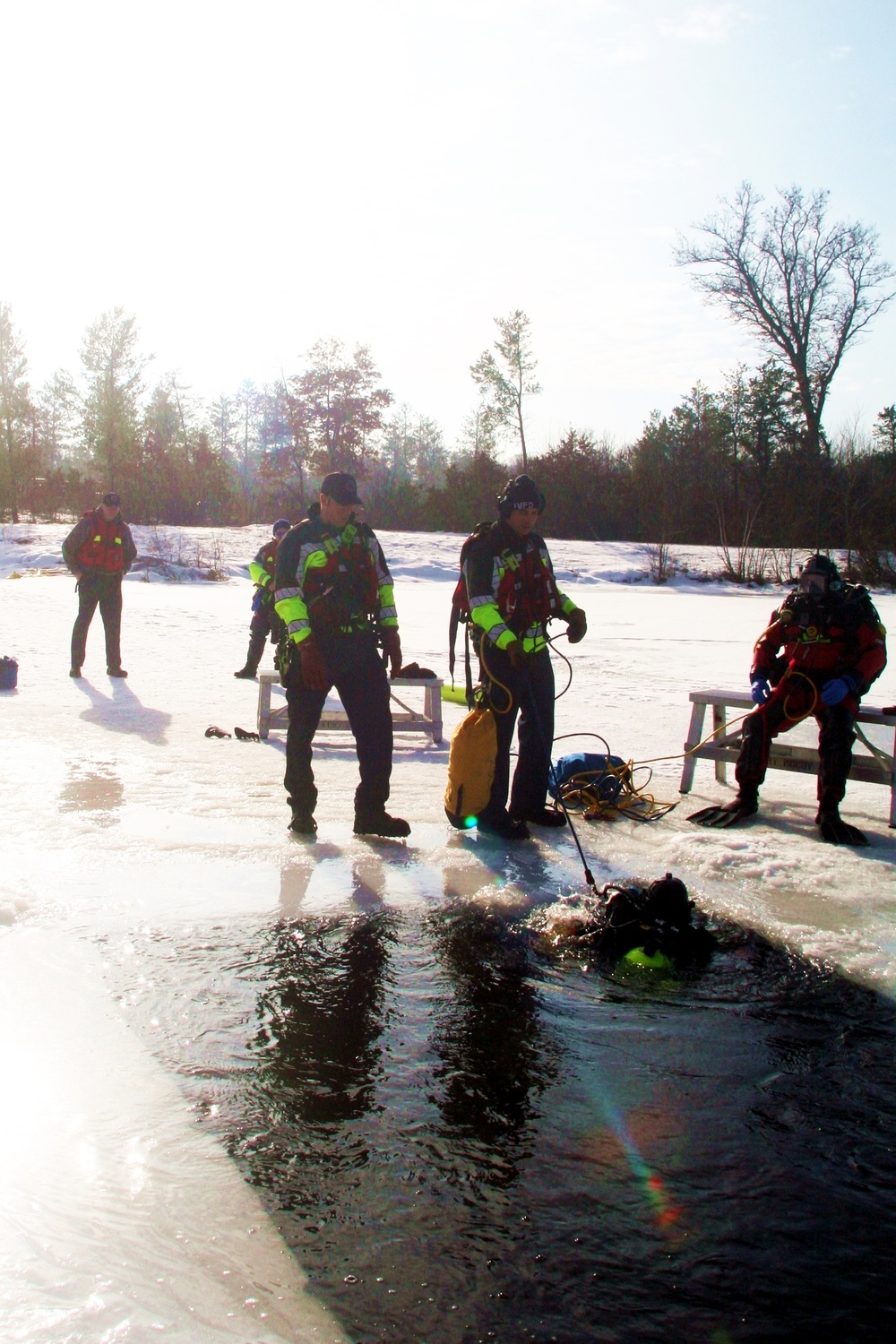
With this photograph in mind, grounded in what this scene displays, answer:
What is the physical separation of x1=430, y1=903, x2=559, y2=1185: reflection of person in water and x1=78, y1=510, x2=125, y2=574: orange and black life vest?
7.17 meters

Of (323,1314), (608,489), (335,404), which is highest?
(335,404)

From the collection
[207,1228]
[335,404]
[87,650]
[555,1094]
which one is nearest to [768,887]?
[555,1094]

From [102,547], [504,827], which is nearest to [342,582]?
[504,827]

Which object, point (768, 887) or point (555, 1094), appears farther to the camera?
point (768, 887)

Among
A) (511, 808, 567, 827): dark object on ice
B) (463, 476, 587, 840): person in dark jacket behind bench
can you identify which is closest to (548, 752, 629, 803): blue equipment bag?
(511, 808, 567, 827): dark object on ice

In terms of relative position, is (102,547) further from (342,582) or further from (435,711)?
(342,582)

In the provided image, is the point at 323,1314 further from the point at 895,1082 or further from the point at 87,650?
the point at 87,650

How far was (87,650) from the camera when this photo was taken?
40.1 ft

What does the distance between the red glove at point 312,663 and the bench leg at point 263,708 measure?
2762 millimetres

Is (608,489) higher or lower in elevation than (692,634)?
higher

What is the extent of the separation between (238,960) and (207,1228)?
1.40 metres

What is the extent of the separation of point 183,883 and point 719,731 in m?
3.22

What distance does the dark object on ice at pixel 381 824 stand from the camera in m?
5.04

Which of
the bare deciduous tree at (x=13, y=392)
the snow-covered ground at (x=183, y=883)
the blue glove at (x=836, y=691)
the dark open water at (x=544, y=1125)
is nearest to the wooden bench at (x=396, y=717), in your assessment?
the snow-covered ground at (x=183, y=883)
